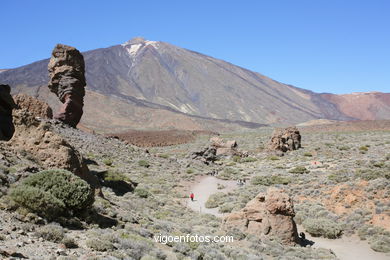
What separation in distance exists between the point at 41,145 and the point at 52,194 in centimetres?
534

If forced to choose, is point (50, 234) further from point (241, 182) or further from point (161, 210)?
point (241, 182)

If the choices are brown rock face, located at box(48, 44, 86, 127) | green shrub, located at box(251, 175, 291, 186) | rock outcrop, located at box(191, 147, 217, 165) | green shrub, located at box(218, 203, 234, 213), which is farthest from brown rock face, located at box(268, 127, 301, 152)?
brown rock face, located at box(48, 44, 86, 127)

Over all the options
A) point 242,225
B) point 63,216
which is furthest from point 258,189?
point 63,216

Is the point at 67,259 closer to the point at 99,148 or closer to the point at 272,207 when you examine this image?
the point at 272,207

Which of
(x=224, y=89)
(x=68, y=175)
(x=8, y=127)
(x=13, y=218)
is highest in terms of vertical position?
(x=224, y=89)

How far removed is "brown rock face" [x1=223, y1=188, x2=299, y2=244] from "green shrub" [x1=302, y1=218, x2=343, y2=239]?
2.40 metres

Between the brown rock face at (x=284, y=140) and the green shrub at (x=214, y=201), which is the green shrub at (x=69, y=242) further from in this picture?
the brown rock face at (x=284, y=140)

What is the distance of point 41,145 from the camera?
46.4ft

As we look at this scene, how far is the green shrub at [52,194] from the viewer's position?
871 centimetres

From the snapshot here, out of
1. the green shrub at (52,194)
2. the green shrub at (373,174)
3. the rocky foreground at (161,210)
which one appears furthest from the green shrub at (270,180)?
Answer: the green shrub at (52,194)

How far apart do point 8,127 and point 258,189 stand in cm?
1742

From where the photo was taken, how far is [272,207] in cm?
1469

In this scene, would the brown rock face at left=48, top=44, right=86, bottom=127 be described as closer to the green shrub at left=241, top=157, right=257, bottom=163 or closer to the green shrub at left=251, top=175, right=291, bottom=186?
the green shrub at left=251, top=175, right=291, bottom=186

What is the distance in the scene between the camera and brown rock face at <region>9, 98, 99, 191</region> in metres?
13.8
